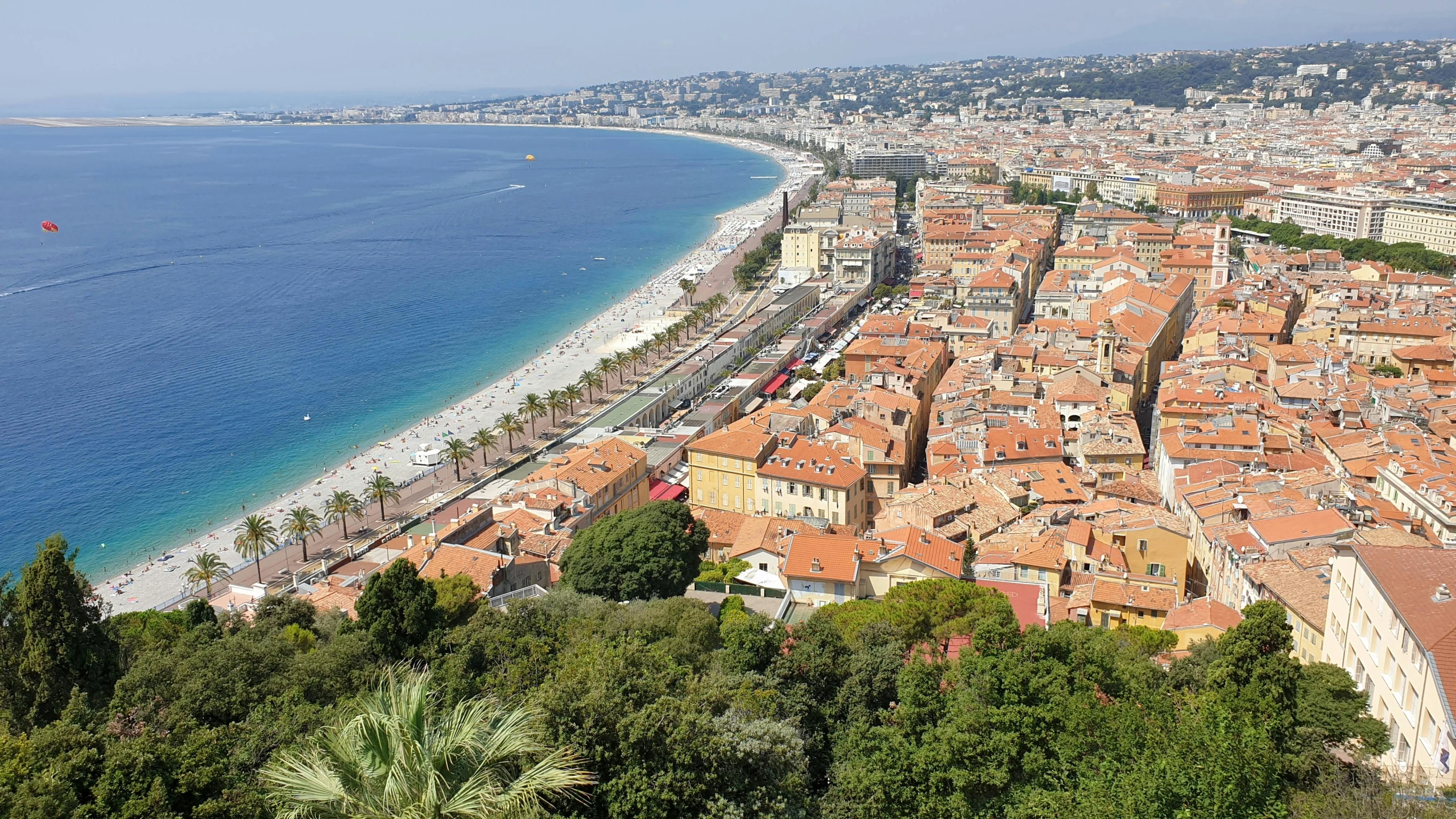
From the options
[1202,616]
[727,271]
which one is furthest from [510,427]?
[727,271]

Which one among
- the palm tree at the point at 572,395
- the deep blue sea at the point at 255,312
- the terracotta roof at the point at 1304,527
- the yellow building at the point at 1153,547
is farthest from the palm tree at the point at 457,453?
the terracotta roof at the point at 1304,527

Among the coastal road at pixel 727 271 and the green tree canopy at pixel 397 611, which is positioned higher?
the green tree canopy at pixel 397 611

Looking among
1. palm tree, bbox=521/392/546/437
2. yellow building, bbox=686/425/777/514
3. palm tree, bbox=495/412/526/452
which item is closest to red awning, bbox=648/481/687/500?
yellow building, bbox=686/425/777/514

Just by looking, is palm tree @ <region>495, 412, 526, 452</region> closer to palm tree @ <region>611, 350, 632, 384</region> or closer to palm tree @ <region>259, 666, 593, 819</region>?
palm tree @ <region>611, 350, 632, 384</region>

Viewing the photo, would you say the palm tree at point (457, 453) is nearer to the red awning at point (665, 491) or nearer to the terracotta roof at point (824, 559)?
the red awning at point (665, 491)

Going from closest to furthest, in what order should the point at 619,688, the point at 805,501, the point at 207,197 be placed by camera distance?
the point at 619,688, the point at 805,501, the point at 207,197

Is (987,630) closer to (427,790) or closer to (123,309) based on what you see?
(427,790)

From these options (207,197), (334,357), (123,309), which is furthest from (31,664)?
(207,197)
